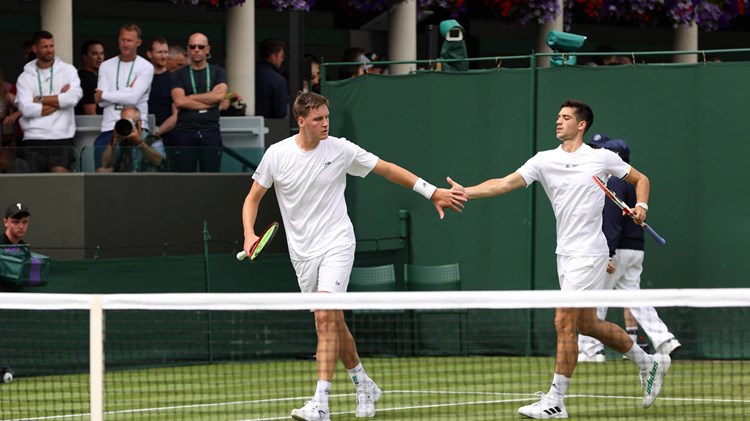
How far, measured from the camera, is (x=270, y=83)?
16.3 meters

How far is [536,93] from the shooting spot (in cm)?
1402

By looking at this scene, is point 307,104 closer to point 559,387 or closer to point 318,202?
point 318,202

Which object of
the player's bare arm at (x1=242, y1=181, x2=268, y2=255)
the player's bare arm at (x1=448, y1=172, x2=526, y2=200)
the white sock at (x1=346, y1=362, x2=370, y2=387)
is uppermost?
the player's bare arm at (x1=448, y1=172, x2=526, y2=200)

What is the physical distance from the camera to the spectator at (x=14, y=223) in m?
12.5

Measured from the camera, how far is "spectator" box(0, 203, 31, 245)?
12.5 m

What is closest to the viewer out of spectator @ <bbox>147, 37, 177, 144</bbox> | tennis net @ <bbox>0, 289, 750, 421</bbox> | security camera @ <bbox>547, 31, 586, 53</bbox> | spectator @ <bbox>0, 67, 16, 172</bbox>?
tennis net @ <bbox>0, 289, 750, 421</bbox>

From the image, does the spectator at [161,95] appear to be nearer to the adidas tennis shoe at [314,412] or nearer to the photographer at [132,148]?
the photographer at [132,148]

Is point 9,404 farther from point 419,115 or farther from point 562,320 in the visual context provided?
point 419,115

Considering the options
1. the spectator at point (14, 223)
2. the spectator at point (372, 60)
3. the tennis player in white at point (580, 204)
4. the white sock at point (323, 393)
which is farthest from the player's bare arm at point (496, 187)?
the spectator at point (372, 60)

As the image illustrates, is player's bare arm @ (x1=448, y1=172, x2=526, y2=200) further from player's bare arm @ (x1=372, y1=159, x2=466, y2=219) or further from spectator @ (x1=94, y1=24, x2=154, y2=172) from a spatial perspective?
spectator @ (x1=94, y1=24, x2=154, y2=172)

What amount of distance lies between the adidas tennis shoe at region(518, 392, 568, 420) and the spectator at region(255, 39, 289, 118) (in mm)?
7220

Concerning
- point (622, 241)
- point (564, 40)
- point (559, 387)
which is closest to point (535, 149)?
point (564, 40)

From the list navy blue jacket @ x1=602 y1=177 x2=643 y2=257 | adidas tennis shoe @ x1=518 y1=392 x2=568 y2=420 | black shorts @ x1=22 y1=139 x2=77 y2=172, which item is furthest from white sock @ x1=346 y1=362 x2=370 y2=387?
black shorts @ x1=22 y1=139 x2=77 y2=172

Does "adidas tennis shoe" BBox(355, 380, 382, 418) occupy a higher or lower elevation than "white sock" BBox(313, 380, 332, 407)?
lower
